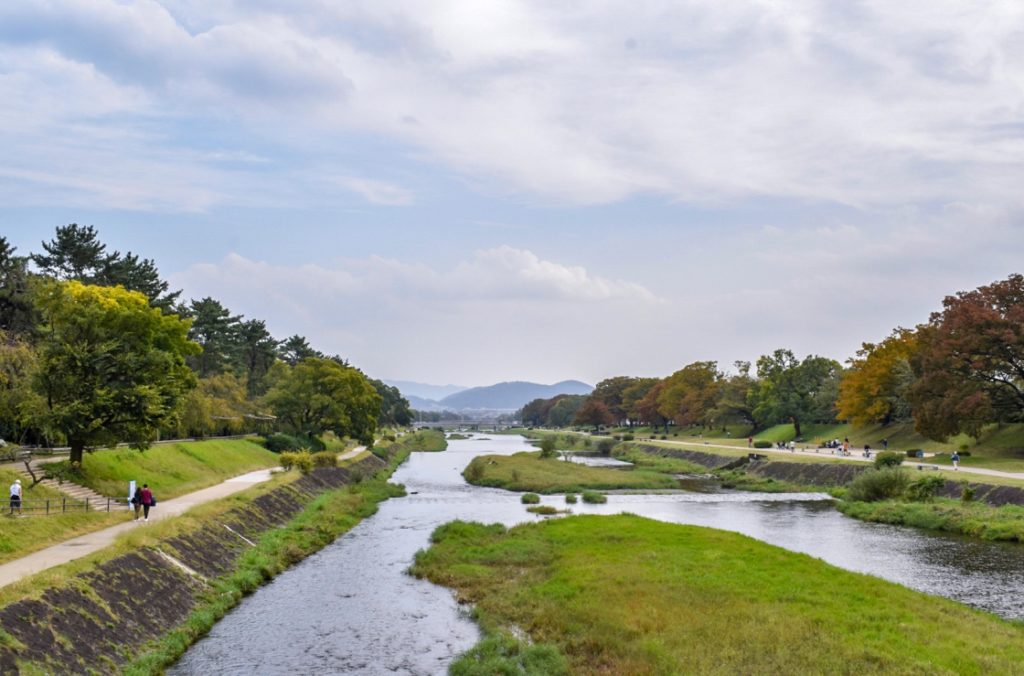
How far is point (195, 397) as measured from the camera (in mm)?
74562

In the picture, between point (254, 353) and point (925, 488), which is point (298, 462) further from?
point (254, 353)

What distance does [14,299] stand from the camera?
5666cm

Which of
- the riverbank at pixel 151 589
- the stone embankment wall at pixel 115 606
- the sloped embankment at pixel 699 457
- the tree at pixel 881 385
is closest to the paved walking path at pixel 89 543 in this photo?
the riverbank at pixel 151 589

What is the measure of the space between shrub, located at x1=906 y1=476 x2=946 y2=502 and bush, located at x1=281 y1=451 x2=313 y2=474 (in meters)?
50.5

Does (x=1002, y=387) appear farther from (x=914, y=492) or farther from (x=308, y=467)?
(x=308, y=467)

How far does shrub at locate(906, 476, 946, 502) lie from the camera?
5638 cm

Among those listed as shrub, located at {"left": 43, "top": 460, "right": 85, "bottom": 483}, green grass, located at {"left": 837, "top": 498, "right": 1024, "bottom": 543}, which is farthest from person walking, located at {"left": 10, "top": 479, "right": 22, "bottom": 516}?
green grass, located at {"left": 837, "top": 498, "right": 1024, "bottom": 543}

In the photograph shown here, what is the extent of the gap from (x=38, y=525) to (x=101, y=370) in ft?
44.9

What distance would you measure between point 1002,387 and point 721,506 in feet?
115

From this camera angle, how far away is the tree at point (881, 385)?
98625 mm

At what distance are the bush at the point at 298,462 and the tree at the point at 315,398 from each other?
2409 centimetres

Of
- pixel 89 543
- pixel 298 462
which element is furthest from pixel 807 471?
pixel 89 543

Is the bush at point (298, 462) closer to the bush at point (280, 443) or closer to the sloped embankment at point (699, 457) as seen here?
the bush at point (280, 443)

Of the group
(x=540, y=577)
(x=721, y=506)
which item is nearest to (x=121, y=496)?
(x=540, y=577)
